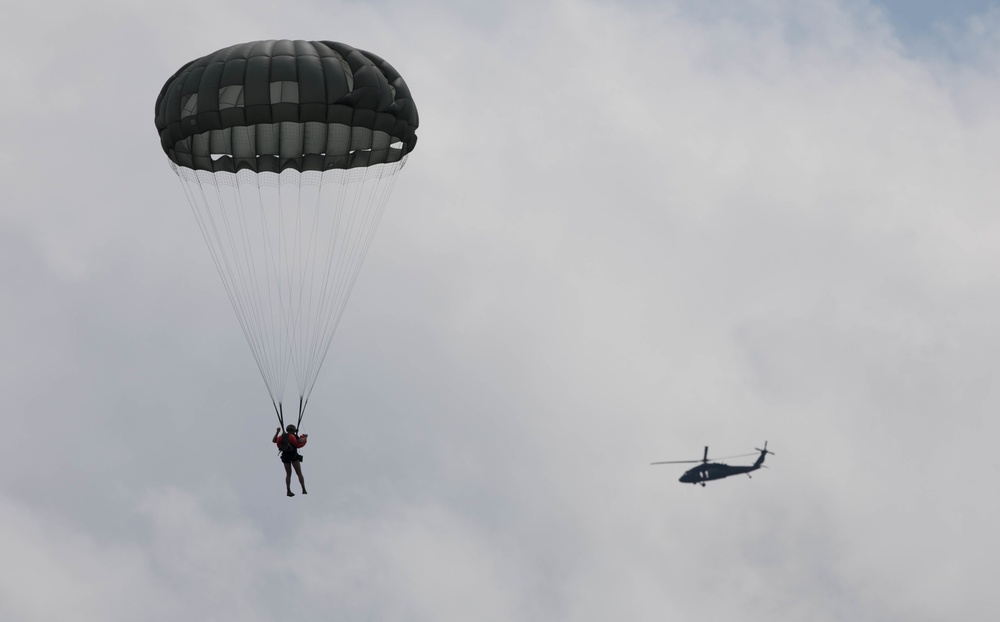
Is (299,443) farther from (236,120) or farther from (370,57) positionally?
(370,57)

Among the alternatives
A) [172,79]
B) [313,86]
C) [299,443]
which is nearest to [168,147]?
[172,79]

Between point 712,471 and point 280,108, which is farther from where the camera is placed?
point 712,471

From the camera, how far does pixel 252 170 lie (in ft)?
117

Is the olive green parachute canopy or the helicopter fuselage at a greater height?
the helicopter fuselage

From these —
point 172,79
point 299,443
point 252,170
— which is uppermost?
point 172,79

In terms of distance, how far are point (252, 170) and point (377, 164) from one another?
4.09 meters

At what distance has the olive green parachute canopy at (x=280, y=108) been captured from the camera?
112 feet

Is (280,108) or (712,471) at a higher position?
(712,471)

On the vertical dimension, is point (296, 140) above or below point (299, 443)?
above

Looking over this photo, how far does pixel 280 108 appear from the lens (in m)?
34.3

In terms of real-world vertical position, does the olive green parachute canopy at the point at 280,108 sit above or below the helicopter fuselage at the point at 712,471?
below

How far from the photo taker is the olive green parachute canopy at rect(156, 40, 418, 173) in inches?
1346

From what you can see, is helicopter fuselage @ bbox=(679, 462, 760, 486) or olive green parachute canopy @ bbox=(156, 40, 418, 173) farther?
helicopter fuselage @ bbox=(679, 462, 760, 486)

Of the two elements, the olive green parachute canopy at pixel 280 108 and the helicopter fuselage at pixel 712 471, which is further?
the helicopter fuselage at pixel 712 471
